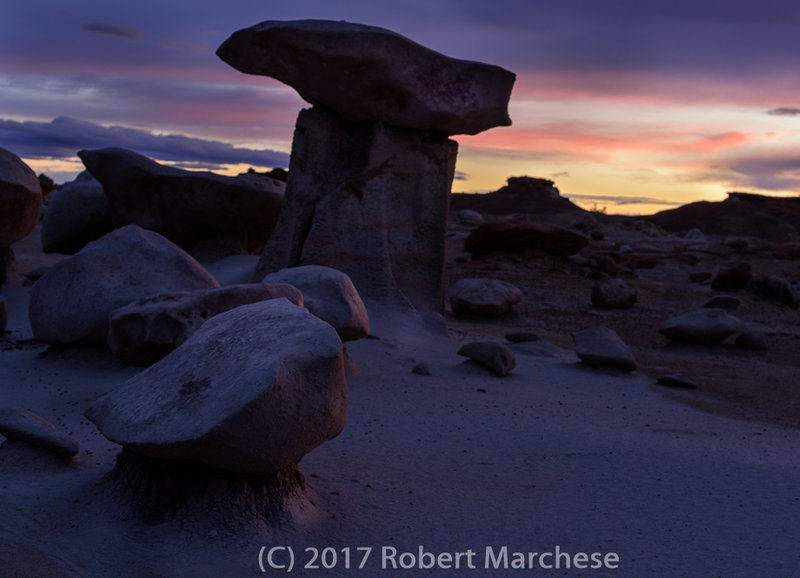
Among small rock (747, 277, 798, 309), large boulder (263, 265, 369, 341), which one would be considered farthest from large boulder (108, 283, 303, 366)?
small rock (747, 277, 798, 309)

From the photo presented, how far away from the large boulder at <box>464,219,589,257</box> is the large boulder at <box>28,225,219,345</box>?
9.28 metres

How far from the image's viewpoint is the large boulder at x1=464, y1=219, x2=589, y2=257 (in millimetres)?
14094

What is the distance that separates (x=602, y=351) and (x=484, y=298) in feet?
10.7

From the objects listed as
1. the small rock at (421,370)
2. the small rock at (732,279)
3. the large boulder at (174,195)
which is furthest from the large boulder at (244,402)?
the small rock at (732,279)

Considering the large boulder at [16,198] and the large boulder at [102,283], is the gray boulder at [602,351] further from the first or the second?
the large boulder at [16,198]

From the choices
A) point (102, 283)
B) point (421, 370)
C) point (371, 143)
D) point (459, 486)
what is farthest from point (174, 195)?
point (459, 486)

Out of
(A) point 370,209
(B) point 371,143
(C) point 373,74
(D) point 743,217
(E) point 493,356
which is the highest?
(D) point 743,217

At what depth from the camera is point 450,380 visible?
5.50 metres

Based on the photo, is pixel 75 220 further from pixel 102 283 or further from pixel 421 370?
pixel 421 370

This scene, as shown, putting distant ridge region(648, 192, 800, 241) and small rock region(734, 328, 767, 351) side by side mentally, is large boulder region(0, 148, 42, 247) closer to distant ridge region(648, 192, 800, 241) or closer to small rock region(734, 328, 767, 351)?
small rock region(734, 328, 767, 351)

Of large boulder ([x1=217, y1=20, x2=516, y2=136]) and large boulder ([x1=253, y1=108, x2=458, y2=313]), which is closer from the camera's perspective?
large boulder ([x1=217, y1=20, x2=516, y2=136])

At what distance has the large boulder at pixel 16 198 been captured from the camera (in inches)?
298

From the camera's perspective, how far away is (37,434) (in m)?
3.11

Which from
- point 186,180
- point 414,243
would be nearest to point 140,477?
point 414,243
